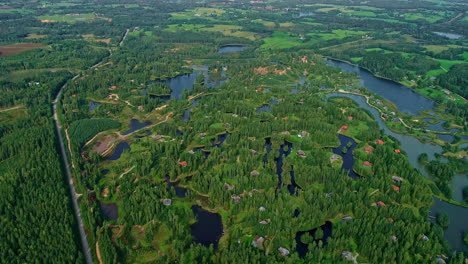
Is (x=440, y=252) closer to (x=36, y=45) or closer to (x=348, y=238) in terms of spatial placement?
(x=348, y=238)

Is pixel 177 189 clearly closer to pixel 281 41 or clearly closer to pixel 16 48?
pixel 16 48

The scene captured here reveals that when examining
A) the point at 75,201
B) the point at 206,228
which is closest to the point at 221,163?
the point at 206,228

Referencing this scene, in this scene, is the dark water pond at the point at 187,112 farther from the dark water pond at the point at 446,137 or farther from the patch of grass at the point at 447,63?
the patch of grass at the point at 447,63

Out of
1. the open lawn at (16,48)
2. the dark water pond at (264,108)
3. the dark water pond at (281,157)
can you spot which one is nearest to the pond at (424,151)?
the dark water pond at (264,108)

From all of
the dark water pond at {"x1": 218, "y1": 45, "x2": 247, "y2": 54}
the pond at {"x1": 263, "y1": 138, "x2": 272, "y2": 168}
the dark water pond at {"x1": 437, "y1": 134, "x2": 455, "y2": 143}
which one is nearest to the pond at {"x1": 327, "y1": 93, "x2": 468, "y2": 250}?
the dark water pond at {"x1": 437, "y1": 134, "x2": 455, "y2": 143}

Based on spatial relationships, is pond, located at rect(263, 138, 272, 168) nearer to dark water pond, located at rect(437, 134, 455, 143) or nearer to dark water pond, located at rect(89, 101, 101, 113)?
dark water pond, located at rect(437, 134, 455, 143)
